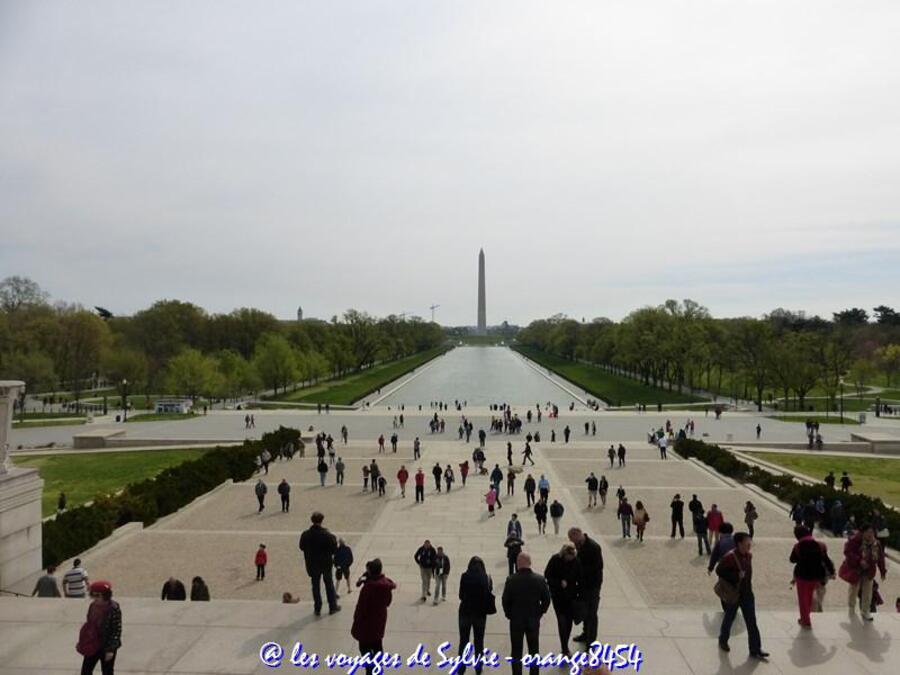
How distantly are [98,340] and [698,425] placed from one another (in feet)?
200

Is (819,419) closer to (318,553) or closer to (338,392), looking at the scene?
(338,392)

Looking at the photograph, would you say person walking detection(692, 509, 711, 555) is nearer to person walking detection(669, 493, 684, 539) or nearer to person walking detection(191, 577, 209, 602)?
person walking detection(669, 493, 684, 539)

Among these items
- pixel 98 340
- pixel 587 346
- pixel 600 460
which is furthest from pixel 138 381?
pixel 587 346

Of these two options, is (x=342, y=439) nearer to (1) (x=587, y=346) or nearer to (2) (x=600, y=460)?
(2) (x=600, y=460)

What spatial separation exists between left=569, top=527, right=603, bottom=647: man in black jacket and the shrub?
13.2m

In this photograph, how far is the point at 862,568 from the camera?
8344 millimetres

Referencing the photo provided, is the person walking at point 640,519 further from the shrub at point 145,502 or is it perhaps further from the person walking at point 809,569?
the shrub at point 145,502

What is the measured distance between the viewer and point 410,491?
24125 mm

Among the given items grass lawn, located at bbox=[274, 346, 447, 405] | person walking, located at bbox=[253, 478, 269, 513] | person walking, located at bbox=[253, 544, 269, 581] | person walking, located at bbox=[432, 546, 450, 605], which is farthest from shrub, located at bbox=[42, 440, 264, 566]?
grass lawn, located at bbox=[274, 346, 447, 405]

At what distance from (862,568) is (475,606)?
5.07 m

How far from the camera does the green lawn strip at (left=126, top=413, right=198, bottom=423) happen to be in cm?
4859

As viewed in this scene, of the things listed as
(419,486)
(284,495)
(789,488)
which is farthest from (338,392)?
(789,488)

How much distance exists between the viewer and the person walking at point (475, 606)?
278 inches

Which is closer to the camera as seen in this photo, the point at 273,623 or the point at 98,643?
the point at 98,643
